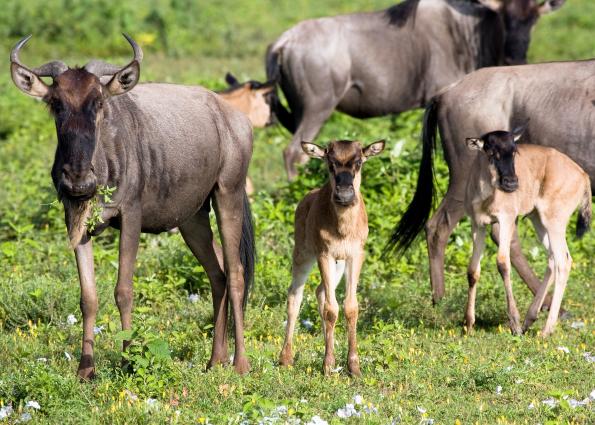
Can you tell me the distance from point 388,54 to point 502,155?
4.47 m

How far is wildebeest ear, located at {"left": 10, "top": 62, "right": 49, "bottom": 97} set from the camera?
6.46 m

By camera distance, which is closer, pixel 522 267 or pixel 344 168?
pixel 344 168

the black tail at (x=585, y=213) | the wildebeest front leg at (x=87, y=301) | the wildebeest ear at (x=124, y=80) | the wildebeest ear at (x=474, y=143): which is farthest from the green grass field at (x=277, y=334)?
the wildebeest ear at (x=124, y=80)

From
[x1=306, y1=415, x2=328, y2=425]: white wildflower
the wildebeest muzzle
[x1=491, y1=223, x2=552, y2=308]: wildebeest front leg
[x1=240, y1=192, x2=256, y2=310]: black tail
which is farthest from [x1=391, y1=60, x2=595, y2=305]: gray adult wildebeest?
[x1=306, y1=415, x2=328, y2=425]: white wildflower

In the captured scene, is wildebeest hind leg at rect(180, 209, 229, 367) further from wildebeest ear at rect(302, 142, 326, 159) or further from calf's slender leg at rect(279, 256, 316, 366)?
wildebeest ear at rect(302, 142, 326, 159)

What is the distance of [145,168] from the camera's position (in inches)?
271

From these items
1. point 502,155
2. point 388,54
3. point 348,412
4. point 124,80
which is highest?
point 124,80

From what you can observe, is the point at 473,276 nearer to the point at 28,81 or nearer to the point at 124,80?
the point at 124,80

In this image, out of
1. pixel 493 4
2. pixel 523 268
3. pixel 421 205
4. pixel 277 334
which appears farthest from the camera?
pixel 493 4

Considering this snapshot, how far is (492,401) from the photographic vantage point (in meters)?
6.41

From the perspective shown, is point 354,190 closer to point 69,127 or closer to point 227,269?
point 227,269

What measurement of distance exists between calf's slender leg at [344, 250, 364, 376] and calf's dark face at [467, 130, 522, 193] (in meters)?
1.38

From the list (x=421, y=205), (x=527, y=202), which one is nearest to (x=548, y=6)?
(x=421, y=205)

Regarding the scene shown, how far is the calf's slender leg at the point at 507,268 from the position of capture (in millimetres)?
8031
